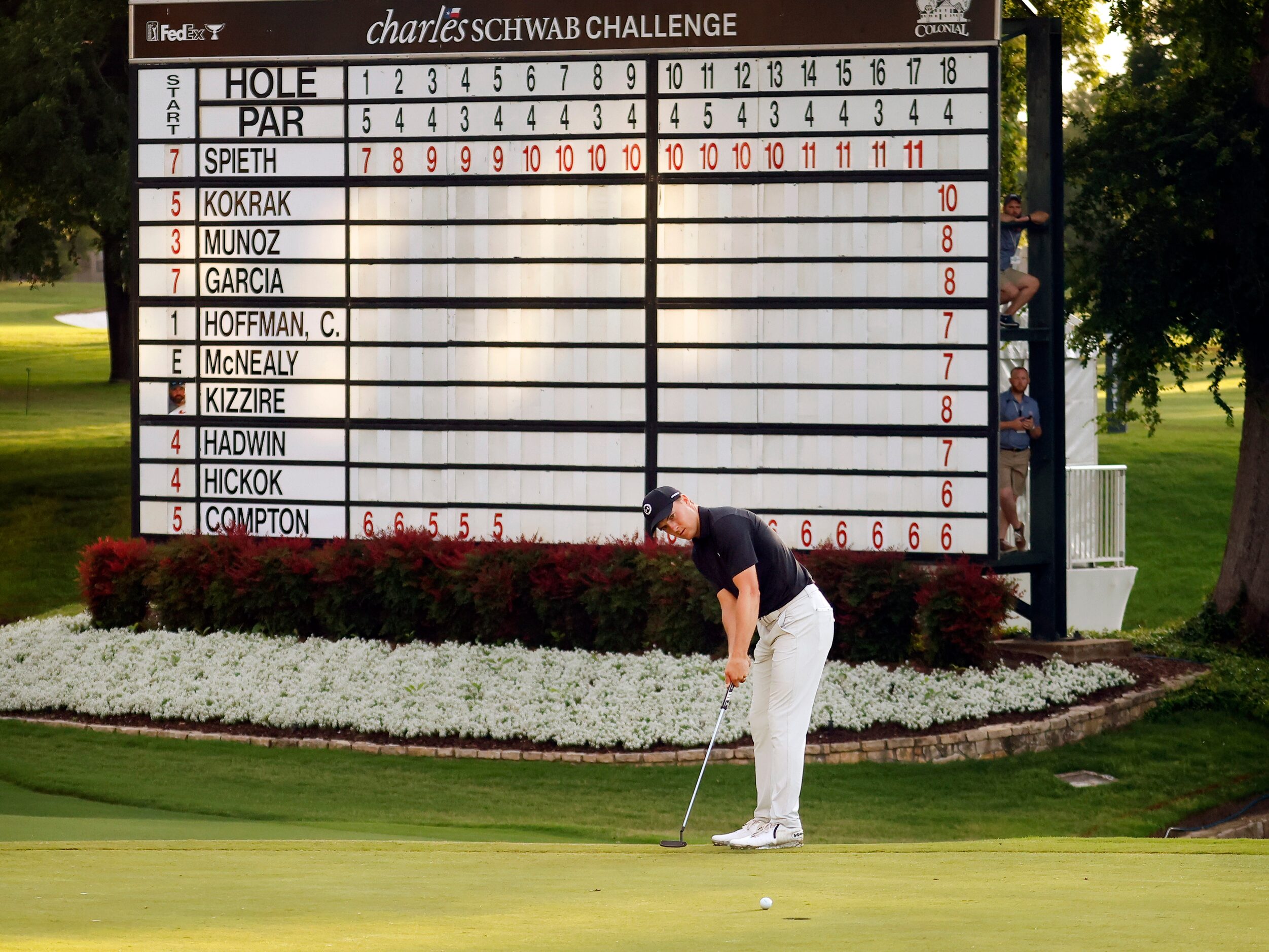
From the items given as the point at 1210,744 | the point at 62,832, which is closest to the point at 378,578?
the point at 62,832

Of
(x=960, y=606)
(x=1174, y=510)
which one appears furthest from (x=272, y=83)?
(x=1174, y=510)

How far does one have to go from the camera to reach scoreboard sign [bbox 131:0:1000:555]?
14.6 metres

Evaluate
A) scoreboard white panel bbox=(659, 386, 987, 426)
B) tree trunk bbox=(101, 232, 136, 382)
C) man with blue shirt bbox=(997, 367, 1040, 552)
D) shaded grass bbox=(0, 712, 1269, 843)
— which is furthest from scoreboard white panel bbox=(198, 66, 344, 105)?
tree trunk bbox=(101, 232, 136, 382)

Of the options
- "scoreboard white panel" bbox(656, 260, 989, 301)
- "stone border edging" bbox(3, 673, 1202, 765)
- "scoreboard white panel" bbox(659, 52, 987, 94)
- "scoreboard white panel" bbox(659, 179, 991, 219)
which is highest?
"scoreboard white panel" bbox(659, 52, 987, 94)

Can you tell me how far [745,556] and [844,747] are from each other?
18.0 feet

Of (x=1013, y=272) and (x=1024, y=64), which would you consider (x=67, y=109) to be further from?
(x=1013, y=272)

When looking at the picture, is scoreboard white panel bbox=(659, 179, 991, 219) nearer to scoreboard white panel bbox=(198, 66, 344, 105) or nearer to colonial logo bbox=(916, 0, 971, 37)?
colonial logo bbox=(916, 0, 971, 37)

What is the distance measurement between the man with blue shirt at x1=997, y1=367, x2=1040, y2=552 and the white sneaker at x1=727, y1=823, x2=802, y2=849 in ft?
23.6

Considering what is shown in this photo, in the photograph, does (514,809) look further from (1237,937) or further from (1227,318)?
(1227,318)

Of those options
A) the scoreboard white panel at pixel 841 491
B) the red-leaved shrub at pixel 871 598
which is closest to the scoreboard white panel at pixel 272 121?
the scoreboard white panel at pixel 841 491

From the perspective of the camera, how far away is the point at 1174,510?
2884cm

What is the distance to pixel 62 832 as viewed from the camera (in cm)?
930

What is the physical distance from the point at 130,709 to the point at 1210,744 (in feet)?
30.9

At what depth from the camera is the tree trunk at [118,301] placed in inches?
1132
